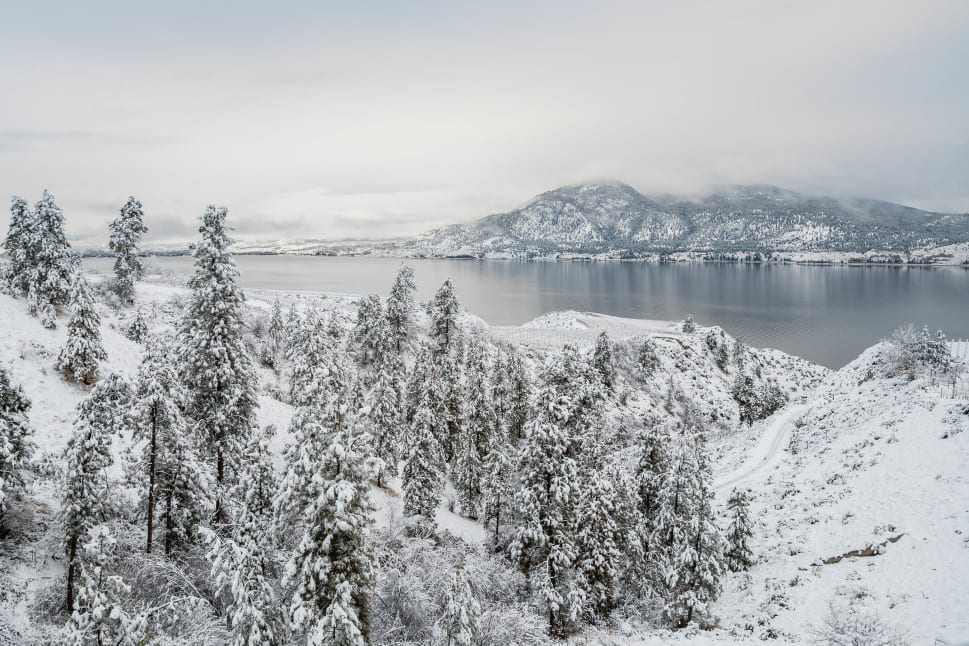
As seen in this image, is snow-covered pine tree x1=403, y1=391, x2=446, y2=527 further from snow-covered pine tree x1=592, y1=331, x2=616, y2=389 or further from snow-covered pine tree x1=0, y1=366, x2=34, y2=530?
snow-covered pine tree x1=592, y1=331, x2=616, y2=389

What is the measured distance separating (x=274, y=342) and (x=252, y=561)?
1947 inches

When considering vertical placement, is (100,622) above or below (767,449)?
above

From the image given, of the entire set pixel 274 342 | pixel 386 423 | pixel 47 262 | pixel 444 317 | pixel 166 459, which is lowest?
pixel 386 423

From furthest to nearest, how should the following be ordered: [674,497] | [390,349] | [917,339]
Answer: [917,339] → [390,349] → [674,497]

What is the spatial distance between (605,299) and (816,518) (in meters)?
158

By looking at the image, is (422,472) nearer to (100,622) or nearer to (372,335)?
(372,335)

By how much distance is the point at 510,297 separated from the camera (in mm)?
183000

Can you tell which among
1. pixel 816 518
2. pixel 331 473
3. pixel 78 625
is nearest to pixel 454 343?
pixel 816 518

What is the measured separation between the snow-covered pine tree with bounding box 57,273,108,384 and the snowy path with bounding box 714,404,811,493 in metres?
43.5

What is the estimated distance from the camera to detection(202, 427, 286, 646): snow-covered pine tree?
11.6 metres

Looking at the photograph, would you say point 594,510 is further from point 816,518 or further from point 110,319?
point 110,319

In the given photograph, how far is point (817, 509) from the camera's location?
27.8 metres

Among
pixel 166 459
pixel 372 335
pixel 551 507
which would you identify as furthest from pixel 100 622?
pixel 372 335

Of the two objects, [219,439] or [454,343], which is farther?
[454,343]
